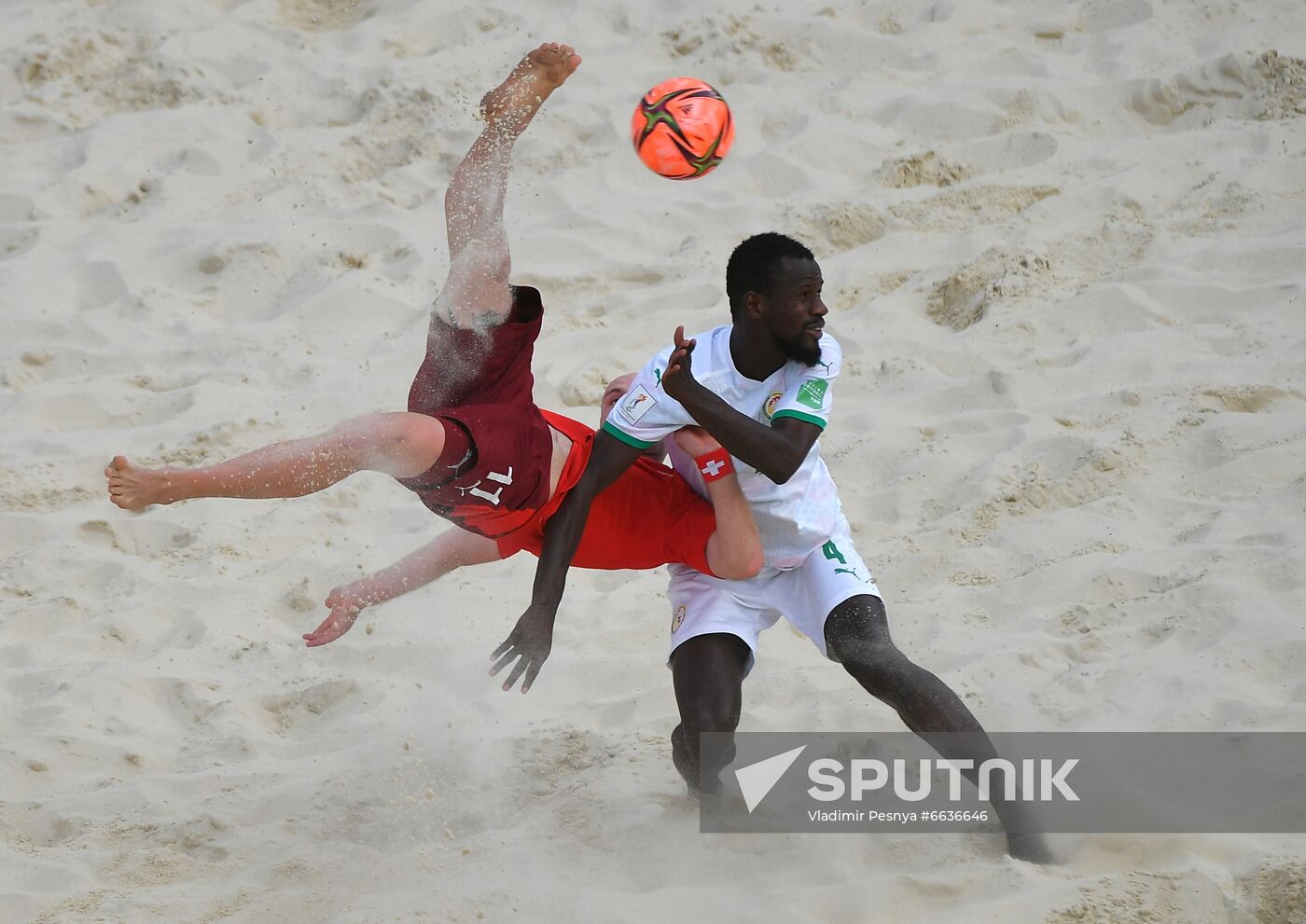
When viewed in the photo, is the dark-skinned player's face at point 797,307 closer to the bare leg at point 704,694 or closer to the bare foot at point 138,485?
the bare leg at point 704,694

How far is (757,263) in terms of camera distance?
138 inches

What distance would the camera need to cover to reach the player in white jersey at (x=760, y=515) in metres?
3.31

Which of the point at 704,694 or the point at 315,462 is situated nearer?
the point at 315,462

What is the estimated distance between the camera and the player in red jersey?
3400 mm

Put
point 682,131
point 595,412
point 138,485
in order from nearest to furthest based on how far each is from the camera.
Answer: point 138,485 → point 682,131 → point 595,412

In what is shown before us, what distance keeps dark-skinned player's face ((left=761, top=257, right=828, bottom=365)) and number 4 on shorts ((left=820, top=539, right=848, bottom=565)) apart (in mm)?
486

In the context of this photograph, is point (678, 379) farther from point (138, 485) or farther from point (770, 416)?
point (138, 485)

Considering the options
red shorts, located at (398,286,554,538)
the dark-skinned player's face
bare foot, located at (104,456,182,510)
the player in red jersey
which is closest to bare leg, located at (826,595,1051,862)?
the player in red jersey

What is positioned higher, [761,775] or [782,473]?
[782,473]

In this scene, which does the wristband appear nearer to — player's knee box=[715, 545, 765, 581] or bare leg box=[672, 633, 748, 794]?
player's knee box=[715, 545, 765, 581]

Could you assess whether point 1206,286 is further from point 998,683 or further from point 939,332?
point 998,683

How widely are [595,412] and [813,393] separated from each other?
1963mm

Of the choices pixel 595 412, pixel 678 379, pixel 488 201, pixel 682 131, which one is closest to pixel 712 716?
pixel 678 379

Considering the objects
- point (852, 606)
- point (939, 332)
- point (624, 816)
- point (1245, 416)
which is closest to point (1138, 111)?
point (939, 332)
